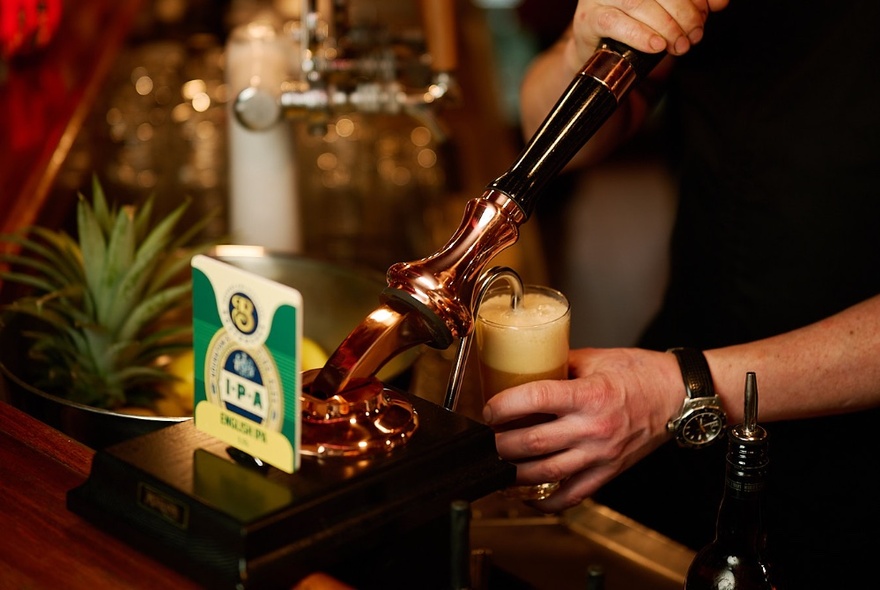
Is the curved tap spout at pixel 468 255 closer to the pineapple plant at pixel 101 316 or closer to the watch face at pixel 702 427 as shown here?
the watch face at pixel 702 427

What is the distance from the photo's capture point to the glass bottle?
39.6 inches

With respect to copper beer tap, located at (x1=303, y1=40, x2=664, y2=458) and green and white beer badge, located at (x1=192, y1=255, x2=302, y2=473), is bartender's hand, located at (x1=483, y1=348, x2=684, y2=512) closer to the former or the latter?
copper beer tap, located at (x1=303, y1=40, x2=664, y2=458)

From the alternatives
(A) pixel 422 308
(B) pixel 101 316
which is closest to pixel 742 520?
(A) pixel 422 308

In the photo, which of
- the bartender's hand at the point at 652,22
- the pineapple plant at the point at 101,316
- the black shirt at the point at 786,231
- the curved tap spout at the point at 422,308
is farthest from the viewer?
the black shirt at the point at 786,231

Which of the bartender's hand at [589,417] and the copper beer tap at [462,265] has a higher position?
the copper beer tap at [462,265]

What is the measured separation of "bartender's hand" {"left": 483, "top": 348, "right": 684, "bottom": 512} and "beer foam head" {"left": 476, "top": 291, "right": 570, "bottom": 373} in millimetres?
40

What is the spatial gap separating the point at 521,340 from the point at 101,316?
0.68 metres

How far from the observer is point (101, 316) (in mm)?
1511

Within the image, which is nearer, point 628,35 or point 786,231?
point 628,35

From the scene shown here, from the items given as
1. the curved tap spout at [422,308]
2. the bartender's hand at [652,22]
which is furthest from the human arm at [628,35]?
the curved tap spout at [422,308]

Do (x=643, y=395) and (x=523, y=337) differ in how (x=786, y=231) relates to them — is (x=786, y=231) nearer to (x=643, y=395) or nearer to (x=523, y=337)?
(x=643, y=395)

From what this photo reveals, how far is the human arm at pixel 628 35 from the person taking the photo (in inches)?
52.4

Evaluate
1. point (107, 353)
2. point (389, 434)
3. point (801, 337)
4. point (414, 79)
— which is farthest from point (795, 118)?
point (107, 353)

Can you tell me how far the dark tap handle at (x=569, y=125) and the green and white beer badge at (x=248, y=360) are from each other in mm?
369
